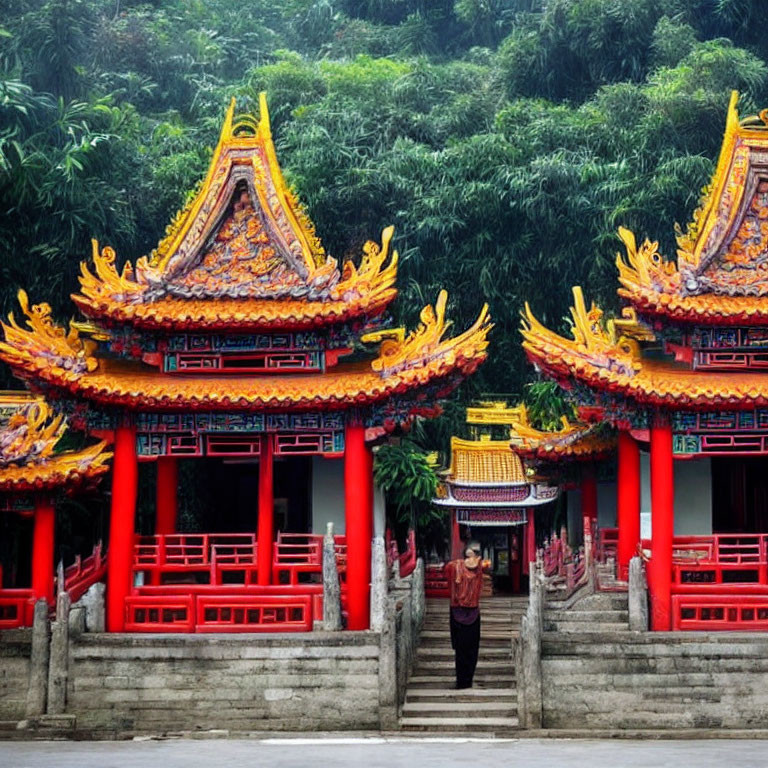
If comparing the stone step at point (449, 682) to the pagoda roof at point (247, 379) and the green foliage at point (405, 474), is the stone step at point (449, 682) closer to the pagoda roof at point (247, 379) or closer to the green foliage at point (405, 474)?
the pagoda roof at point (247, 379)

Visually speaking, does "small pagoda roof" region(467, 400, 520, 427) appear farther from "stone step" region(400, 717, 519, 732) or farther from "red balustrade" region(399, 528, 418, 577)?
"stone step" region(400, 717, 519, 732)

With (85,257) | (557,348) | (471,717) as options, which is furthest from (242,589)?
(85,257)

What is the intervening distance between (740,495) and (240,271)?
27.2 feet

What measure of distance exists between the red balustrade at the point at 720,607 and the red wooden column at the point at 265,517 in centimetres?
549

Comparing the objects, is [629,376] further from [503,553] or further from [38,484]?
[503,553]

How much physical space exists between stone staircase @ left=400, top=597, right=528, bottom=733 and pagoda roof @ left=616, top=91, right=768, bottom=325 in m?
4.97

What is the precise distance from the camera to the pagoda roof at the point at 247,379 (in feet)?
56.9

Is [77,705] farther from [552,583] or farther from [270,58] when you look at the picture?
[270,58]

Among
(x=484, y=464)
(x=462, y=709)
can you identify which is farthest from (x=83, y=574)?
(x=484, y=464)

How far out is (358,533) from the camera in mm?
17422

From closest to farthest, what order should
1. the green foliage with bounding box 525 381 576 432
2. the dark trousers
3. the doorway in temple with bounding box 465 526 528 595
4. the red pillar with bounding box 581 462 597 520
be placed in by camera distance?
the dark trousers < the red pillar with bounding box 581 462 597 520 < the green foliage with bounding box 525 381 576 432 < the doorway in temple with bounding box 465 526 528 595

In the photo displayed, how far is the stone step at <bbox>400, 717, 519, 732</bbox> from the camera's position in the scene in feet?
50.2

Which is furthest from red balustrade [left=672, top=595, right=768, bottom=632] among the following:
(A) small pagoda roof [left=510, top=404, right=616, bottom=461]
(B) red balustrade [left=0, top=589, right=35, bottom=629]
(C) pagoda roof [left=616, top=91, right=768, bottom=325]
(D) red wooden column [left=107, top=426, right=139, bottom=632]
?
(B) red balustrade [left=0, top=589, right=35, bottom=629]

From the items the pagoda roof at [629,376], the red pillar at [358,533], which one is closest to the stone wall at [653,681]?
the red pillar at [358,533]
